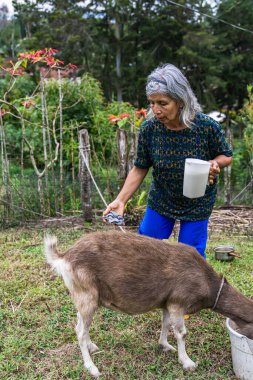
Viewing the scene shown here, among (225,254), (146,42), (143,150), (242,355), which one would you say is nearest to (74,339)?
(242,355)

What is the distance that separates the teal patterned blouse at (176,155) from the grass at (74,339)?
1.08 meters

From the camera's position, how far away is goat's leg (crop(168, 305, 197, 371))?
299 centimetres

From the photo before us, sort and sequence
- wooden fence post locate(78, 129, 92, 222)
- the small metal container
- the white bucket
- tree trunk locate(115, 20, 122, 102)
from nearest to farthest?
1. the white bucket
2. the small metal container
3. wooden fence post locate(78, 129, 92, 222)
4. tree trunk locate(115, 20, 122, 102)

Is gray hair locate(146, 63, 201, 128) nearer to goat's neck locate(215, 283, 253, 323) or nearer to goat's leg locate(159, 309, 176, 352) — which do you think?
goat's neck locate(215, 283, 253, 323)

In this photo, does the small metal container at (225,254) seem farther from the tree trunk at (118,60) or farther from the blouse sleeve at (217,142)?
the tree trunk at (118,60)

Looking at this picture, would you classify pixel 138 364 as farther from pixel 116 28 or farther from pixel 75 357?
pixel 116 28

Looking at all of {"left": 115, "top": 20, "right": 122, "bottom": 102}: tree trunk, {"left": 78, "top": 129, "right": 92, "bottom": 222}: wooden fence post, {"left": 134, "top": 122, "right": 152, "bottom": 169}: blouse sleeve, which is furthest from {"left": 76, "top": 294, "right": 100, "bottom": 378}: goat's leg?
{"left": 115, "top": 20, "right": 122, "bottom": 102}: tree trunk

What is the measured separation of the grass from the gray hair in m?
1.86

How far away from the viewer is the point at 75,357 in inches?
127

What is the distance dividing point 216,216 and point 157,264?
434 centimetres

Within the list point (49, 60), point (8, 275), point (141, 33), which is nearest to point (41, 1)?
point (141, 33)

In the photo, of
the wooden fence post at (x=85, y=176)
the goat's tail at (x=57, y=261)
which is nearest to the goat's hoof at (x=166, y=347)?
the goat's tail at (x=57, y=261)

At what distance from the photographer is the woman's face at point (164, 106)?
3.06 meters

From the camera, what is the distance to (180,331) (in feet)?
9.90
